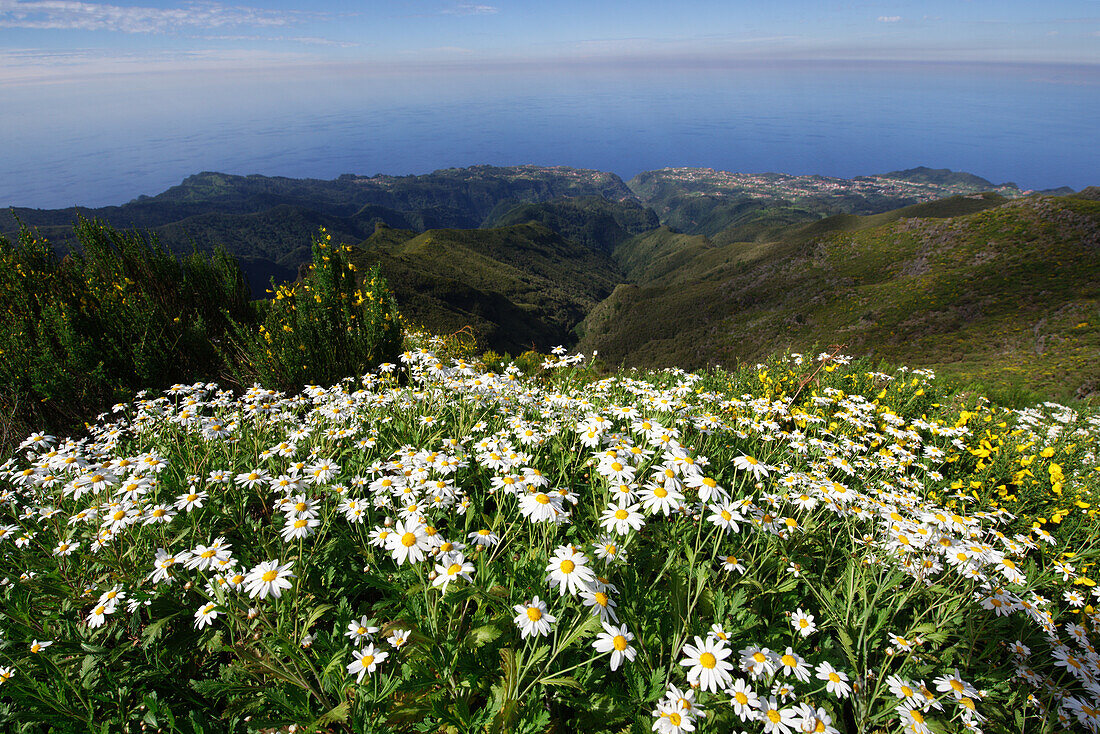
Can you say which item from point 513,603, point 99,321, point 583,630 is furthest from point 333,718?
point 99,321

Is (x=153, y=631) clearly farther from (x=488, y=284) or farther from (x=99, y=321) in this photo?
(x=488, y=284)

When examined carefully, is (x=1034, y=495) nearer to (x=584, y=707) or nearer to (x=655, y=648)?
(x=655, y=648)

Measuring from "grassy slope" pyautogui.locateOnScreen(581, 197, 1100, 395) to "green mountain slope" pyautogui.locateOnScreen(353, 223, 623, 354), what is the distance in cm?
2205

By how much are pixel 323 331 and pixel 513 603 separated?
7452mm

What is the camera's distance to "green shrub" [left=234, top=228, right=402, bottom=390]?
26.9 ft

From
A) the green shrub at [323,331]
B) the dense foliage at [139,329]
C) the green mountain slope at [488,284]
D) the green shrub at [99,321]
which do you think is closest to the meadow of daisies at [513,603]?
the green shrub at [323,331]

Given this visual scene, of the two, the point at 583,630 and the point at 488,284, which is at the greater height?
the point at 583,630

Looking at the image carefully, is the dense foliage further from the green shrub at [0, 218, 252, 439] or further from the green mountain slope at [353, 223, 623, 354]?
the green mountain slope at [353, 223, 623, 354]

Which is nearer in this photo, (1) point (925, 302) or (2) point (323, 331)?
(2) point (323, 331)

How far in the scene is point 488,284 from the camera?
14100 cm

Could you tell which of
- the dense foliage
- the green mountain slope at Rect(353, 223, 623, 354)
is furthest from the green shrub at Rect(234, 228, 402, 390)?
the green mountain slope at Rect(353, 223, 623, 354)

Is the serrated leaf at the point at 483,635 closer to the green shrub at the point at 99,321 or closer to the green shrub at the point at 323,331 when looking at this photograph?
the green shrub at the point at 323,331

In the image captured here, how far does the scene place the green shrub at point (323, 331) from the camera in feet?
26.9

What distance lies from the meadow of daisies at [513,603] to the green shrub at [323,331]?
3746 mm
